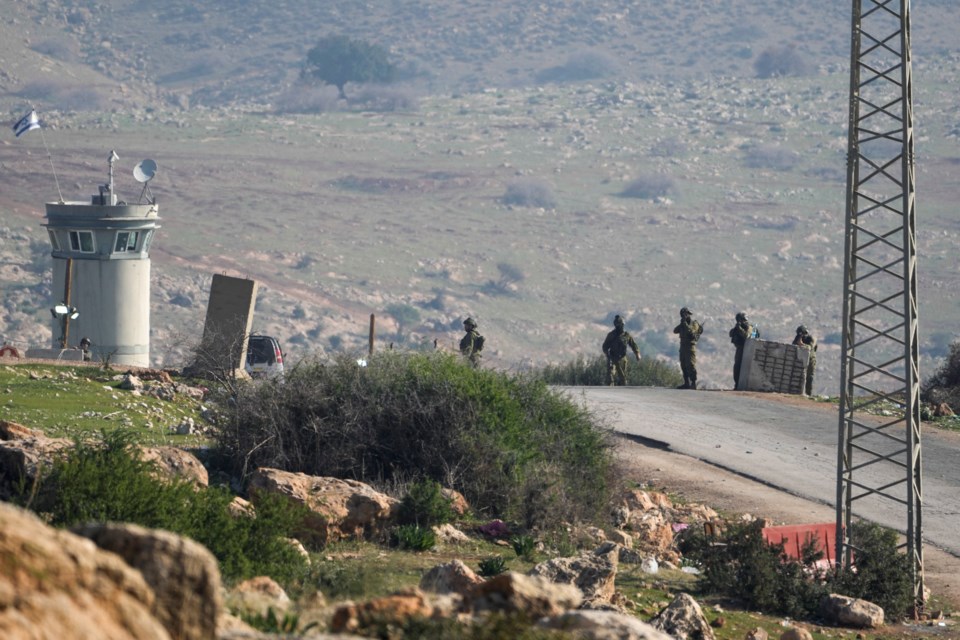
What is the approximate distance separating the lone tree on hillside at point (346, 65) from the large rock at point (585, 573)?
154m

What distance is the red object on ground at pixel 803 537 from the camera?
46.3ft

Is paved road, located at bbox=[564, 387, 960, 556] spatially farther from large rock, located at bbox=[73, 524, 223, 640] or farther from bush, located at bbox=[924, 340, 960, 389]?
large rock, located at bbox=[73, 524, 223, 640]

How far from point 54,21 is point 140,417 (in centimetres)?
18262

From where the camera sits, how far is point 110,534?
19.4 ft

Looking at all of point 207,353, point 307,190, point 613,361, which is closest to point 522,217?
point 307,190

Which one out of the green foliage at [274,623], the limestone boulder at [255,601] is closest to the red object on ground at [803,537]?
the limestone boulder at [255,601]

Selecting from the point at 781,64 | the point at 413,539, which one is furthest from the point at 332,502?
the point at 781,64

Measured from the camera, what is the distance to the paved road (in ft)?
59.2

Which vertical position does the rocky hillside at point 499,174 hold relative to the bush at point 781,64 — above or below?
below

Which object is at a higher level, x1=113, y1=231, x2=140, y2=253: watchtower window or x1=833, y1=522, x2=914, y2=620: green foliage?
x1=113, y1=231, x2=140, y2=253: watchtower window

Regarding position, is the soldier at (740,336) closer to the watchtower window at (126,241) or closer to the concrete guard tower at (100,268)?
the concrete guard tower at (100,268)

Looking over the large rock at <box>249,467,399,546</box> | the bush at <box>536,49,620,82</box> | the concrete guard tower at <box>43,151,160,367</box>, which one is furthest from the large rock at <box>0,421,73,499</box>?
the bush at <box>536,49,620,82</box>

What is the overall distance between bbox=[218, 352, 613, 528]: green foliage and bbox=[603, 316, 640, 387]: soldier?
1351 centimetres

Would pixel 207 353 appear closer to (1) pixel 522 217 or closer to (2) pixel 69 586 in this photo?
(2) pixel 69 586
